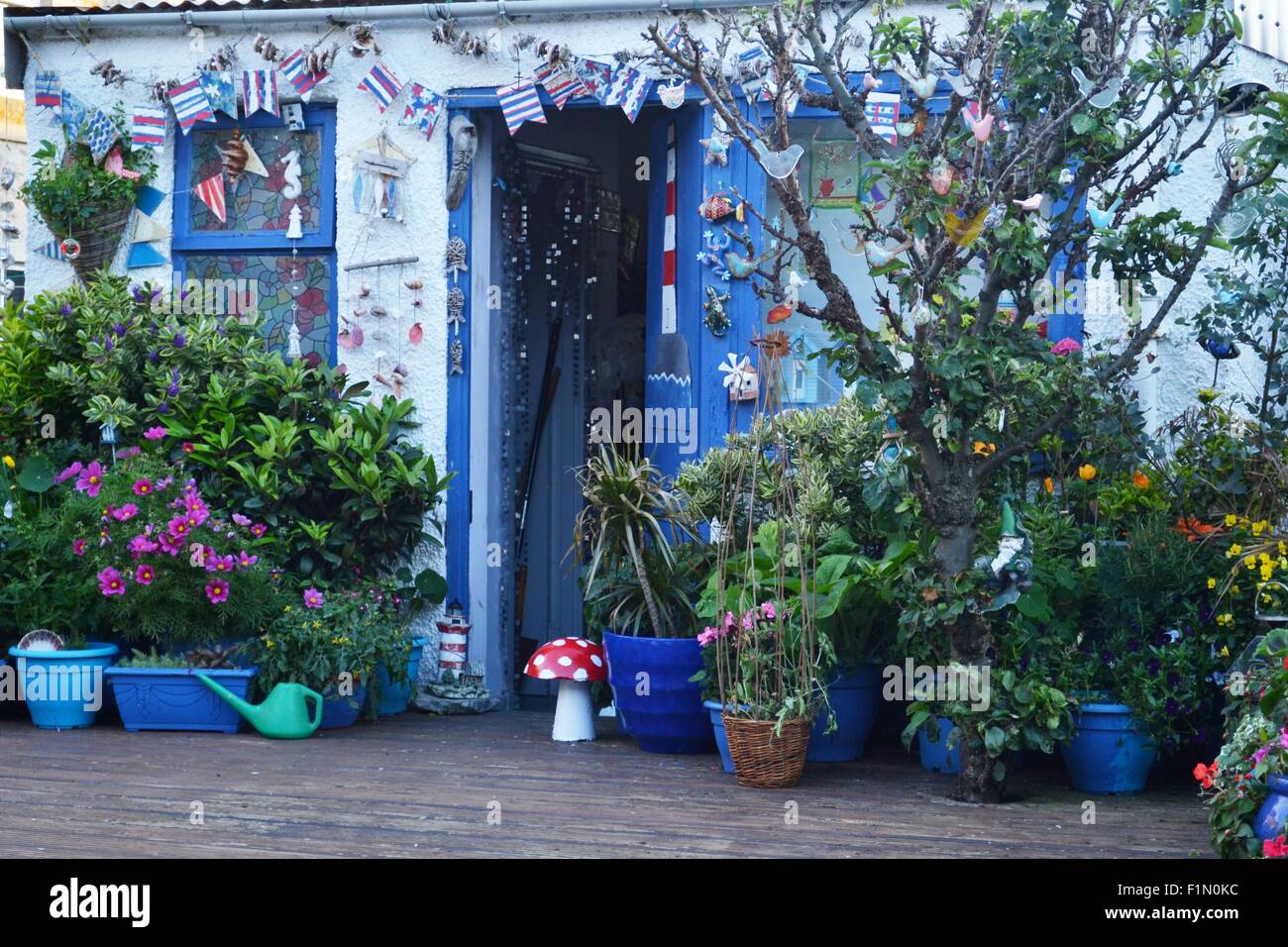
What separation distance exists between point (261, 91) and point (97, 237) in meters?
1.17

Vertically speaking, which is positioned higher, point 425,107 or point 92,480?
point 425,107

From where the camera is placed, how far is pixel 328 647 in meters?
6.66

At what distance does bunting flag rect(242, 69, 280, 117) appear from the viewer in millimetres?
7617

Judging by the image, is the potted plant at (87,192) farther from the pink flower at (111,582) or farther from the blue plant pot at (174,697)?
the blue plant pot at (174,697)

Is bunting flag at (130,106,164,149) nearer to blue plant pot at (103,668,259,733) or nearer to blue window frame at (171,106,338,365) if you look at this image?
blue window frame at (171,106,338,365)

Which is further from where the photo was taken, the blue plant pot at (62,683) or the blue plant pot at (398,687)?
the blue plant pot at (398,687)

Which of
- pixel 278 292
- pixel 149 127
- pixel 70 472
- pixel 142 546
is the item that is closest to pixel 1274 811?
pixel 142 546

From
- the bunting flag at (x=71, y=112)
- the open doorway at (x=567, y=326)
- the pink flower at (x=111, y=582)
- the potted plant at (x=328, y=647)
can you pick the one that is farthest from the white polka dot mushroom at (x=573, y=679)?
the bunting flag at (x=71, y=112)

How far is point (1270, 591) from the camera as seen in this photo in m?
5.33

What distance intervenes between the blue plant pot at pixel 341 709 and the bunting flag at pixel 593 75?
307cm

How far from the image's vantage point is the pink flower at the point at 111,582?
6582mm

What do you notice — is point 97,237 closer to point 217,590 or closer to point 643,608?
point 217,590

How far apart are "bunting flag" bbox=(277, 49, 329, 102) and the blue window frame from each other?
0.12 m
